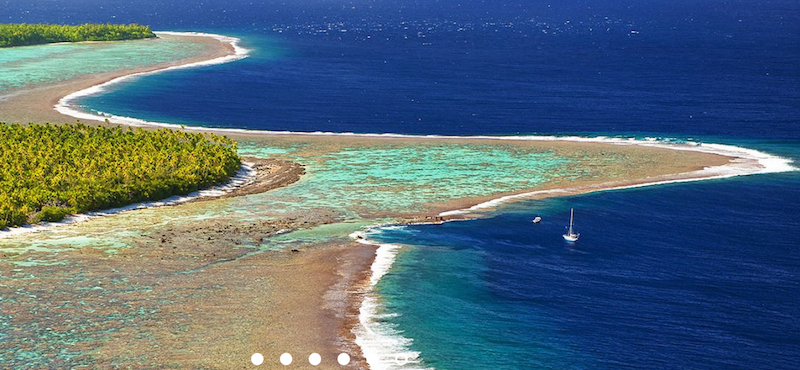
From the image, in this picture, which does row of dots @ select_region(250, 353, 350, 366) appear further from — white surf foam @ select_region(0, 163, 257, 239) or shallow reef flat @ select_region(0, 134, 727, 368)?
white surf foam @ select_region(0, 163, 257, 239)

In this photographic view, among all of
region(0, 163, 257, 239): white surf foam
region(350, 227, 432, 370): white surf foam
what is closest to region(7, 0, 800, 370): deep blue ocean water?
region(350, 227, 432, 370): white surf foam

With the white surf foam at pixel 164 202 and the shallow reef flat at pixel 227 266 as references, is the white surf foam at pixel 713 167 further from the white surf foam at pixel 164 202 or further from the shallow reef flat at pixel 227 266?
the white surf foam at pixel 164 202

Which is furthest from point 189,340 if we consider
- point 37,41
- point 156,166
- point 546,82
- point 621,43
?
point 621,43

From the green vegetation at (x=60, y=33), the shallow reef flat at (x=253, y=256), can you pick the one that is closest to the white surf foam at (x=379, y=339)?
the shallow reef flat at (x=253, y=256)

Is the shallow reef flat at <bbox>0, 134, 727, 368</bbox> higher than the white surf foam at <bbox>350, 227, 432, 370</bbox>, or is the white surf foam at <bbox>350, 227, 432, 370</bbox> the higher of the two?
the shallow reef flat at <bbox>0, 134, 727, 368</bbox>

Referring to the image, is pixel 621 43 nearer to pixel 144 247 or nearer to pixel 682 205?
pixel 682 205

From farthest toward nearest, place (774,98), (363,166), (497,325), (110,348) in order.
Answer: (774,98) < (363,166) < (497,325) < (110,348)
